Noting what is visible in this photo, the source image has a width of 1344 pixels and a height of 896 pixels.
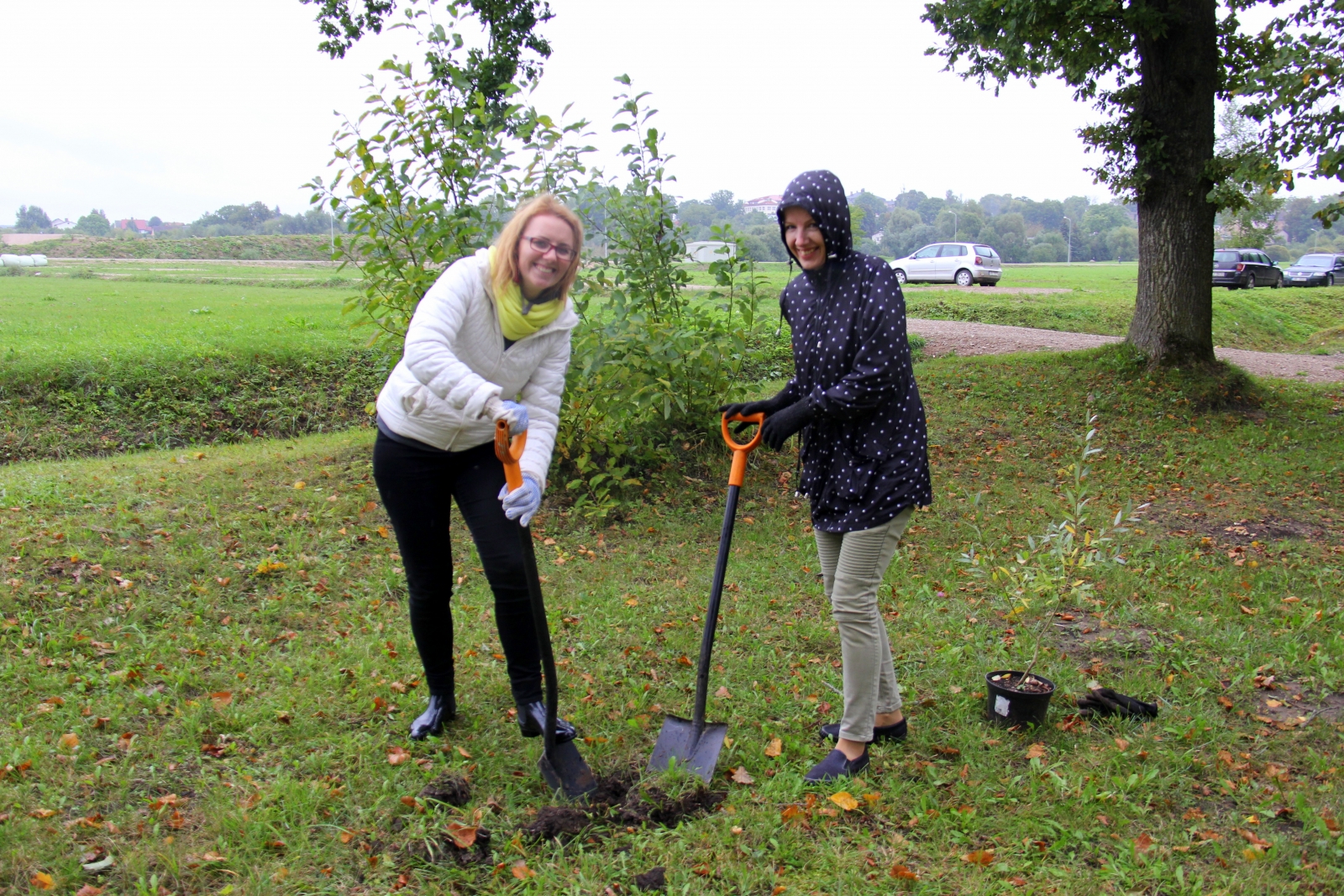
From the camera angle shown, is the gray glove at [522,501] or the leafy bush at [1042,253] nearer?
the gray glove at [522,501]

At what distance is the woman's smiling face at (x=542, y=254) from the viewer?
9.66 ft

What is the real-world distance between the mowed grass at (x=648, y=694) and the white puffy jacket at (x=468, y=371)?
119cm

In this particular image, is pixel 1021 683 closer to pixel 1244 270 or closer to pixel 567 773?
pixel 567 773

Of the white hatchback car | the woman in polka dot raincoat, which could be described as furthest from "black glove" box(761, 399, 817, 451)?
the white hatchback car

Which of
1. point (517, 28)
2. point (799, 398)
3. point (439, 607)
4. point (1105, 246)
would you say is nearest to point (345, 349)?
point (517, 28)

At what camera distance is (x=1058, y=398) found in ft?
30.1

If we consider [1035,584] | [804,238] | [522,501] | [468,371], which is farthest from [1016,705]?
[468,371]

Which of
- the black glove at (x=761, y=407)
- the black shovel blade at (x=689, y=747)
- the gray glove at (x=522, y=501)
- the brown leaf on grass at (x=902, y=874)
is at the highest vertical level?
the black glove at (x=761, y=407)

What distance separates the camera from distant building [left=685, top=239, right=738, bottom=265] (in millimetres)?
6316

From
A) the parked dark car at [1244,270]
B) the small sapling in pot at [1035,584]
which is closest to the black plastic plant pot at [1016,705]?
the small sapling in pot at [1035,584]

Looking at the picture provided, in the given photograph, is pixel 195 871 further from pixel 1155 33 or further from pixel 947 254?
pixel 947 254

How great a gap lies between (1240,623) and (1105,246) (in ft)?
246

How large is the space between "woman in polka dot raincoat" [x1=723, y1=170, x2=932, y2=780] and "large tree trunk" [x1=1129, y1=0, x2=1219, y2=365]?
23.9 feet

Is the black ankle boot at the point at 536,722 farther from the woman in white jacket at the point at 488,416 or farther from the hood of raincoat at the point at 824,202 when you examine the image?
the hood of raincoat at the point at 824,202
